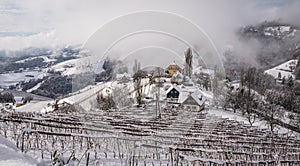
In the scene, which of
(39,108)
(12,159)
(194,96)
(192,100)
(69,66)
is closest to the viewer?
(12,159)

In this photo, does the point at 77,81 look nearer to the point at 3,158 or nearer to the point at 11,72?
the point at 3,158

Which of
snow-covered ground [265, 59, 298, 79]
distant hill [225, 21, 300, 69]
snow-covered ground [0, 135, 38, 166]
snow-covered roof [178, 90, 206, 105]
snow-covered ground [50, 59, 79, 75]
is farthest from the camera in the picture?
distant hill [225, 21, 300, 69]

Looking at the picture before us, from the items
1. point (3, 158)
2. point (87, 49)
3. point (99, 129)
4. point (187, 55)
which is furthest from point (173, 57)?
point (3, 158)

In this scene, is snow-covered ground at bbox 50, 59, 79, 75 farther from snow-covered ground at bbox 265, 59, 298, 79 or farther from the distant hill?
the distant hill

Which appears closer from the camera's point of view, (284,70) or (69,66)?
(69,66)

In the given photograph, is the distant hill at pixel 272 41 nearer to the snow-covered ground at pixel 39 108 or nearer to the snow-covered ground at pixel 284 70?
the snow-covered ground at pixel 284 70

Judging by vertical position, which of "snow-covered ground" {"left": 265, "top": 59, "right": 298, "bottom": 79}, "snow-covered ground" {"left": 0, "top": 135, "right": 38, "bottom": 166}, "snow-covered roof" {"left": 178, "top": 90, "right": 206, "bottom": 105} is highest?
"snow-covered ground" {"left": 265, "top": 59, "right": 298, "bottom": 79}

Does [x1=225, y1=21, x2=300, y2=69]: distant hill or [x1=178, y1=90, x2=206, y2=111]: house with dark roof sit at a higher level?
[x1=225, y1=21, x2=300, y2=69]: distant hill

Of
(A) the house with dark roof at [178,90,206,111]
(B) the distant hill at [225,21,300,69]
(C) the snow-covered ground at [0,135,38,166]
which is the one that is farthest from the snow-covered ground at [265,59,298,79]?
(C) the snow-covered ground at [0,135,38,166]

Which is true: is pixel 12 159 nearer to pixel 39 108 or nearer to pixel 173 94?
pixel 173 94

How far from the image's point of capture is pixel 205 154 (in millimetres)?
3375

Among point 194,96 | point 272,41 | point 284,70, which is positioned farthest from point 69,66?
point 272,41

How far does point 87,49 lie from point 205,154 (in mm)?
2100

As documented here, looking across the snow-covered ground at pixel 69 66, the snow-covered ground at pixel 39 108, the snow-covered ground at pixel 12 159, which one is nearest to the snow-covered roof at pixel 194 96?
the snow-covered ground at pixel 69 66
